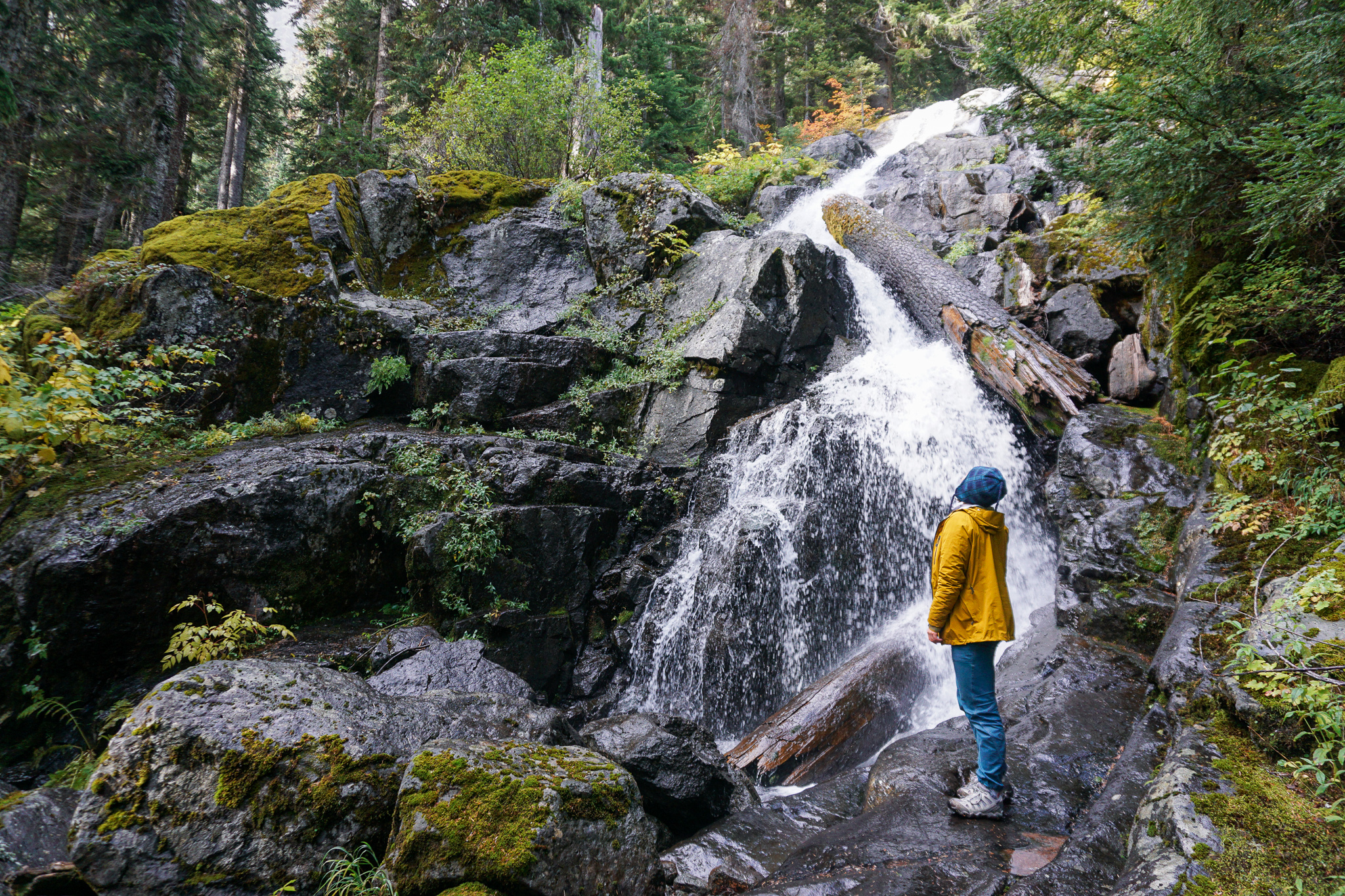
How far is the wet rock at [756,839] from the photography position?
13.4 ft

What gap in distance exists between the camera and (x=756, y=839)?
4.52 m

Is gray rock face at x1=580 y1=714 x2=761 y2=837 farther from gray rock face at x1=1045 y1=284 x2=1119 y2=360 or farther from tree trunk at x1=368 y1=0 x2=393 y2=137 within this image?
tree trunk at x1=368 y1=0 x2=393 y2=137

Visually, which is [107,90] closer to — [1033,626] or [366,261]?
[366,261]

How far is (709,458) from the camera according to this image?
884 centimetres

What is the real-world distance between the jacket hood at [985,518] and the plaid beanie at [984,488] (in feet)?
0.19

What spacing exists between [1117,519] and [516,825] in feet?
23.4

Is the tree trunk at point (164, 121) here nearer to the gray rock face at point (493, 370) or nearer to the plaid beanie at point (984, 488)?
the gray rock face at point (493, 370)

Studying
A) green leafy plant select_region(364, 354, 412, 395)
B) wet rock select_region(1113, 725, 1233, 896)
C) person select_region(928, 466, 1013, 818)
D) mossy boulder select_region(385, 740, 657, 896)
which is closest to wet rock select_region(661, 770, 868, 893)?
mossy boulder select_region(385, 740, 657, 896)

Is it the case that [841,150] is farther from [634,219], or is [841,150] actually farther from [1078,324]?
[1078,324]

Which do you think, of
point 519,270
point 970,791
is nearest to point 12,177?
point 519,270

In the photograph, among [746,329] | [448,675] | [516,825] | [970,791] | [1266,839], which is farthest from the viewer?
[746,329]

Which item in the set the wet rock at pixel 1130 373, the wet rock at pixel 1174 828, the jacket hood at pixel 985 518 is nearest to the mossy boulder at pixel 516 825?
the wet rock at pixel 1174 828

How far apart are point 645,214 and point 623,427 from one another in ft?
15.4

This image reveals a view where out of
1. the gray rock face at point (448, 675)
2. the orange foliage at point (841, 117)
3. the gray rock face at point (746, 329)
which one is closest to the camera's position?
the gray rock face at point (448, 675)
